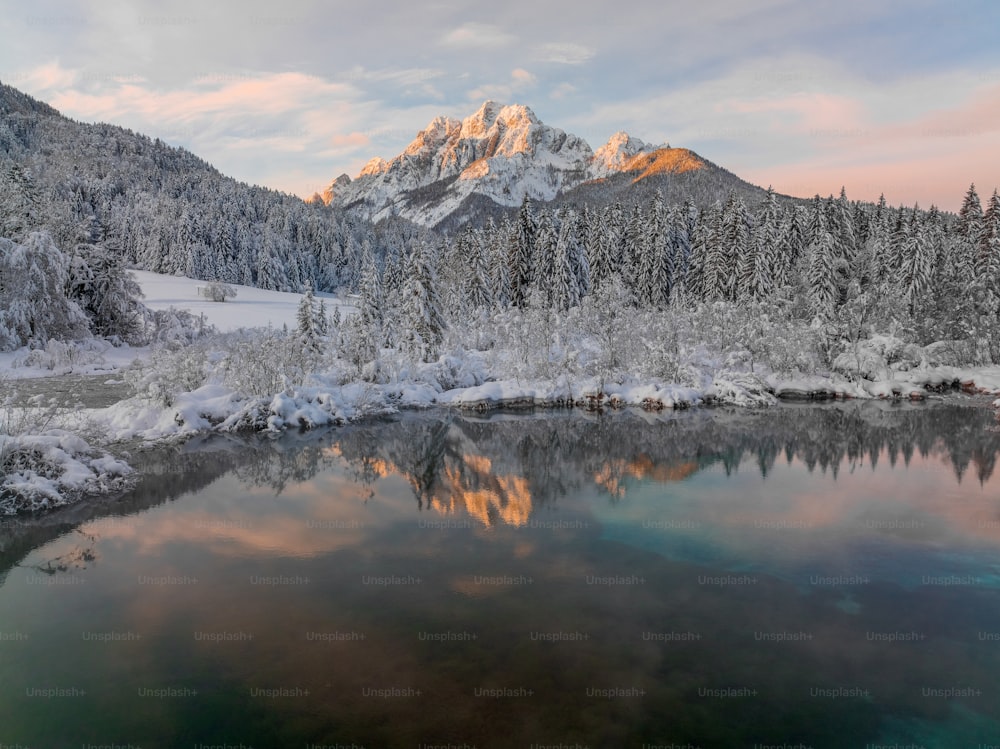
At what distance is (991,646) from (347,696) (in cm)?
1138

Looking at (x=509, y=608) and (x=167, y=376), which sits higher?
(x=167, y=376)

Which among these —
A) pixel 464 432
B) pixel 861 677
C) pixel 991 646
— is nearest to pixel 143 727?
pixel 861 677

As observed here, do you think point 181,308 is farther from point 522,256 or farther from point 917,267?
point 917,267

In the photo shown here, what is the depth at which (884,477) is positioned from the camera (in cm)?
2170

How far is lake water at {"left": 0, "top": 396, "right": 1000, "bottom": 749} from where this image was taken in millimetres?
8797

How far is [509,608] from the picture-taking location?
11930 millimetres

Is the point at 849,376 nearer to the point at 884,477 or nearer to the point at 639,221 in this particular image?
the point at 884,477

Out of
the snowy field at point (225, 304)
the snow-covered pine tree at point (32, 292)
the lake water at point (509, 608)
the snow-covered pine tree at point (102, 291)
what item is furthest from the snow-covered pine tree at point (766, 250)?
the snow-covered pine tree at point (32, 292)

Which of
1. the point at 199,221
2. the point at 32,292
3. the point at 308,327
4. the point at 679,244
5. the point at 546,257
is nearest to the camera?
the point at 32,292

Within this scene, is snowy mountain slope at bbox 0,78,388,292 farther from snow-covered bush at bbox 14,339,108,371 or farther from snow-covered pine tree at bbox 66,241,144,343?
snow-covered bush at bbox 14,339,108,371

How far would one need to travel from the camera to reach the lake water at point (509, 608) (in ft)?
28.9

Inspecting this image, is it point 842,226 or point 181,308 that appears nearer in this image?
point 181,308

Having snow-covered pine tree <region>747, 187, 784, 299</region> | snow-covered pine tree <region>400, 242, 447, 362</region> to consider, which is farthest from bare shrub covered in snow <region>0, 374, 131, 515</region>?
snow-covered pine tree <region>747, 187, 784, 299</region>

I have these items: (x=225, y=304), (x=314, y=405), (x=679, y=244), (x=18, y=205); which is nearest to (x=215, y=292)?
(x=225, y=304)
